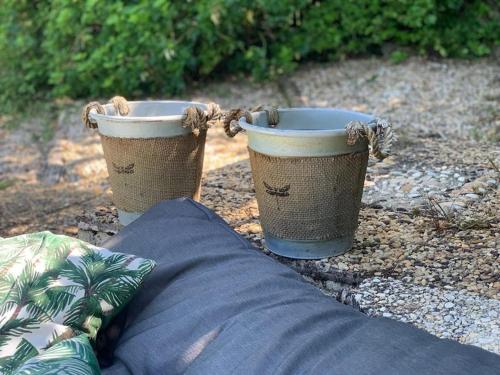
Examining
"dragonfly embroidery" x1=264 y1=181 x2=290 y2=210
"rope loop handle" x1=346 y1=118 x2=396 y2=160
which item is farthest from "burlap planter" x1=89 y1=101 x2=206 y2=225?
"rope loop handle" x1=346 y1=118 x2=396 y2=160

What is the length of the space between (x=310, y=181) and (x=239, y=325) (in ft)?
2.52

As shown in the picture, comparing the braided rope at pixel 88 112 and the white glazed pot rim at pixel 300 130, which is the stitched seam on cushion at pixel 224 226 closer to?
the white glazed pot rim at pixel 300 130

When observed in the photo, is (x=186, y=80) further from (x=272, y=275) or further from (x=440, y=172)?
(x=272, y=275)

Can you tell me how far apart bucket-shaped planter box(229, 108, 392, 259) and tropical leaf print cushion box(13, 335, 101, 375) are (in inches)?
37.5

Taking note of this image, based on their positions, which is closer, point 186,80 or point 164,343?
point 164,343

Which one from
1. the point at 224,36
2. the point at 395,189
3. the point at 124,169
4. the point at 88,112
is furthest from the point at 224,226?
the point at 224,36

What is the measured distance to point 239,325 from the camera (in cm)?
158

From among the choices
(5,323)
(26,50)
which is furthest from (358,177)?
(26,50)

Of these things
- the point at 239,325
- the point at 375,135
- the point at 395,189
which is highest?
the point at 375,135

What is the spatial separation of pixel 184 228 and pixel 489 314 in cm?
88

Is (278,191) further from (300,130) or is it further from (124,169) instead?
(124,169)

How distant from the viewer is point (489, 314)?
1.98 metres

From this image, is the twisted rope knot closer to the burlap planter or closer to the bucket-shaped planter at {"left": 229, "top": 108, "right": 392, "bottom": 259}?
the burlap planter

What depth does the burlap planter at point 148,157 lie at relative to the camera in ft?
8.27
